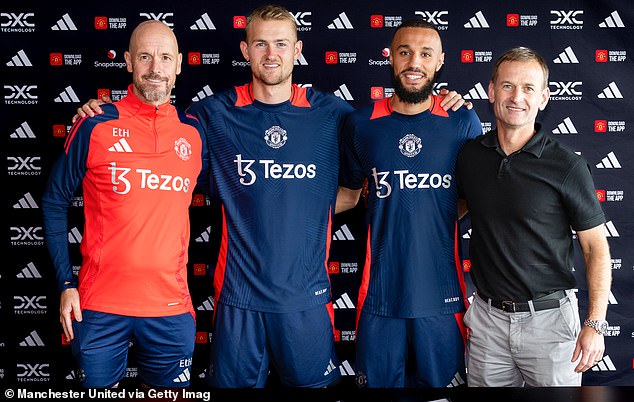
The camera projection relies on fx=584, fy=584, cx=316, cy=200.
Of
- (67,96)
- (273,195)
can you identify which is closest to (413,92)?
(273,195)

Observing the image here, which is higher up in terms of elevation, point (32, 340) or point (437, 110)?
point (437, 110)

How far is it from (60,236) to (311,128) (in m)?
0.99

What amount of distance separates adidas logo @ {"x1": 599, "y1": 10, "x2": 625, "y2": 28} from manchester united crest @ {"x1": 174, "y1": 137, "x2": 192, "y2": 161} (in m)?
2.07

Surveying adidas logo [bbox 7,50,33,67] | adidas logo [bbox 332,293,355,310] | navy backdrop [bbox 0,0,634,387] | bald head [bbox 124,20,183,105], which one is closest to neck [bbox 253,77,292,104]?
bald head [bbox 124,20,183,105]

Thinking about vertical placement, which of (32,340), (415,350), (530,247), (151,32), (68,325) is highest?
(151,32)

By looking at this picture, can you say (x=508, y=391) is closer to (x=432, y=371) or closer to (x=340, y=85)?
(x=432, y=371)

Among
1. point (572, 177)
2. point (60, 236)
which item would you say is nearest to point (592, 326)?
point (572, 177)

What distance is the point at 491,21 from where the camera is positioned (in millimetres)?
2820

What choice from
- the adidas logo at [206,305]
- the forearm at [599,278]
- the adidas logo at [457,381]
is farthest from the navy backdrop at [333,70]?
the forearm at [599,278]

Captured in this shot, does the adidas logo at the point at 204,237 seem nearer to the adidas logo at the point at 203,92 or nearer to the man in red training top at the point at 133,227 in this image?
the adidas logo at the point at 203,92

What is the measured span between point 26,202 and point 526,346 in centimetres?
239

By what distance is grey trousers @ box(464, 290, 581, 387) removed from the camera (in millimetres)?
1826

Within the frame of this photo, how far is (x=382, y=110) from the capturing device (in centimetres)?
217

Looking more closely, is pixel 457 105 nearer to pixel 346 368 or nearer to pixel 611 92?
pixel 611 92
